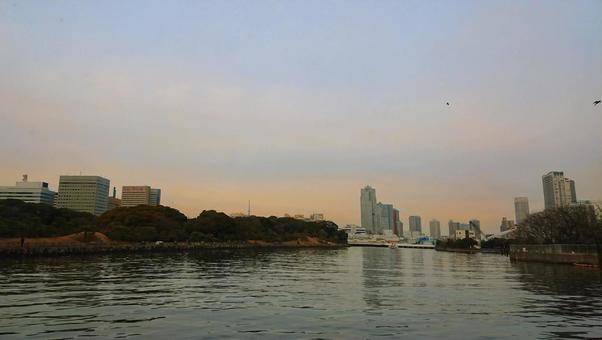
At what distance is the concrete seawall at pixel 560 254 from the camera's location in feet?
208

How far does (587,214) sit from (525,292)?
71.7 metres

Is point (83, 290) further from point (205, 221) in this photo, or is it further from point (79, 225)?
point (205, 221)

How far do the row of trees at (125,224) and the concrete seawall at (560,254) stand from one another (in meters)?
97.7

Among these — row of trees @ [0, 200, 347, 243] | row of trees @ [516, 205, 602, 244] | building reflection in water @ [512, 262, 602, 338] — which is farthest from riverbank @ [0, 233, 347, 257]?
row of trees @ [516, 205, 602, 244]

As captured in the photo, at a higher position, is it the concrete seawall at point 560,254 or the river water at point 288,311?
the concrete seawall at point 560,254

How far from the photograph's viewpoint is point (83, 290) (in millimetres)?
29172

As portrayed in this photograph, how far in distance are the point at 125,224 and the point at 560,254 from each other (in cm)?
11597

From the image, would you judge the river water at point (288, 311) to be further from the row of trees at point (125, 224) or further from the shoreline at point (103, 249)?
the row of trees at point (125, 224)

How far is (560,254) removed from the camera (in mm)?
71375

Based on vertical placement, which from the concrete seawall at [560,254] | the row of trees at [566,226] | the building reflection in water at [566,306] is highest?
the row of trees at [566,226]

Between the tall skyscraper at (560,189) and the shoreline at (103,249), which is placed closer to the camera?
the shoreline at (103,249)

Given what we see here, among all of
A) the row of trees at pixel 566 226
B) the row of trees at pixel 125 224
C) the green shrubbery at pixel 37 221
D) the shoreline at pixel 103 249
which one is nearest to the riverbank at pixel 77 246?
the shoreline at pixel 103 249

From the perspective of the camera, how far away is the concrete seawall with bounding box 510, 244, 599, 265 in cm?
6338

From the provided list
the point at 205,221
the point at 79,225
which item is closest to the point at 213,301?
the point at 79,225
